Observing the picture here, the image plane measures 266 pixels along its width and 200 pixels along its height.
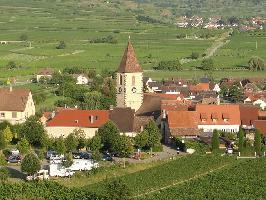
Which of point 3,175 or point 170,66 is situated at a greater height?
point 170,66

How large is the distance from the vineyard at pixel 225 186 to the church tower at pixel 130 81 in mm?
13633

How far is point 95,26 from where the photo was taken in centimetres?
13850

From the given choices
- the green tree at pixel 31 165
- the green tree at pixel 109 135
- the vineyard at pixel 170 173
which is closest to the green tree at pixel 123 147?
the green tree at pixel 109 135

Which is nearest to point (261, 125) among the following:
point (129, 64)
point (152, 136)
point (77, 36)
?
point (152, 136)

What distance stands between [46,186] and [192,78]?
45785mm

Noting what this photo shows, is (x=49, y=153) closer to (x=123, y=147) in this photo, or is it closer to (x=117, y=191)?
(x=123, y=147)

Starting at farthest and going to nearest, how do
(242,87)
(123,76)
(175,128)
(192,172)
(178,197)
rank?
(242,87), (123,76), (175,128), (192,172), (178,197)

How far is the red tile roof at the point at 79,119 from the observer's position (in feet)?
144

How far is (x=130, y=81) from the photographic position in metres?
48.6

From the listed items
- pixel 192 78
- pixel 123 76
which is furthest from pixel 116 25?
pixel 123 76

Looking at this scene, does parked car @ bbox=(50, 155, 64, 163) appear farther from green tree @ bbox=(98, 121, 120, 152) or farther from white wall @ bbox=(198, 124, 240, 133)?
white wall @ bbox=(198, 124, 240, 133)

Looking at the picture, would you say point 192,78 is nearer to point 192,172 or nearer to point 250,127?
point 250,127

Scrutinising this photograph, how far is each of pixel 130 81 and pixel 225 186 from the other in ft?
58.2

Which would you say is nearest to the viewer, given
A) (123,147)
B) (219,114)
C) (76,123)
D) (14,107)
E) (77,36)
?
(123,147)
